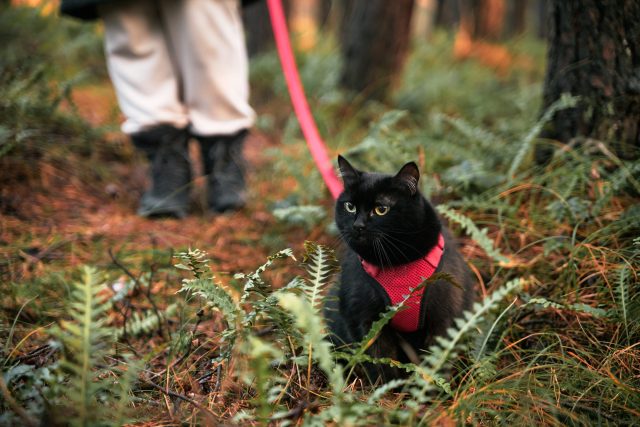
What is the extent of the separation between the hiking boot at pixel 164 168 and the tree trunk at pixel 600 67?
2.28 metres

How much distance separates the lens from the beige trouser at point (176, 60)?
9.87ft

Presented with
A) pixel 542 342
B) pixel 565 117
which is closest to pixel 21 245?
pixel 542 342

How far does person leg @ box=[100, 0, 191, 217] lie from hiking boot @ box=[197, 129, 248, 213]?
18 centimetres

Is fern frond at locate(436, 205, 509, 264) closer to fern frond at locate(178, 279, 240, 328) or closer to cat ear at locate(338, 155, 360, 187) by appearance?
cat ear at locate(338, 155, 360, 187)

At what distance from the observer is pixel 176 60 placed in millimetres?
3244

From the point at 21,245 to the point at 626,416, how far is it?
2.62 meters

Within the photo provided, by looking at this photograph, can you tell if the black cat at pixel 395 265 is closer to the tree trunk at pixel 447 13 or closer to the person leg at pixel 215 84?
the person leg at pixel 215 84

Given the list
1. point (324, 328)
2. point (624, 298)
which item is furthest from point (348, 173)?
point (624, 298)

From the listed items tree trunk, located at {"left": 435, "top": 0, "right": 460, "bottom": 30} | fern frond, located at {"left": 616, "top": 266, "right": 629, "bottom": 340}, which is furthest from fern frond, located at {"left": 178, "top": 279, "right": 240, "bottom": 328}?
tree trunk, located at {"left": 435, "top": 0, "right": 460, "bottom": 30}

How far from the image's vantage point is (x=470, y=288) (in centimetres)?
197

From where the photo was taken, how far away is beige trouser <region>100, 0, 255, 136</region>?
3008 millimetres

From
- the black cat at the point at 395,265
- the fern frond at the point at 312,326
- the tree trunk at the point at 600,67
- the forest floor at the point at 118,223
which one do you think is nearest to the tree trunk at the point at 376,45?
the forest floor at the point at 118,223

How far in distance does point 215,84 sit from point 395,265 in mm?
1882

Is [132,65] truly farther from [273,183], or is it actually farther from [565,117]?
[565,117]
